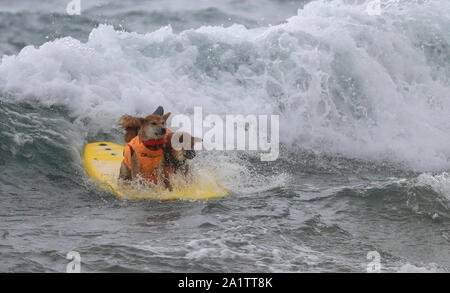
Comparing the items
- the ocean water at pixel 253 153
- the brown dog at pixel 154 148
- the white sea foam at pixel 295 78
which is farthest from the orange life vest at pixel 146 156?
the white sea foam at pixel 295 78

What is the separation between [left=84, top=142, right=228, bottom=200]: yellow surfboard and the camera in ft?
21.5

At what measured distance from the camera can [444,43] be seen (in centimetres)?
1116

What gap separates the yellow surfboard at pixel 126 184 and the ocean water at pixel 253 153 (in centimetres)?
15

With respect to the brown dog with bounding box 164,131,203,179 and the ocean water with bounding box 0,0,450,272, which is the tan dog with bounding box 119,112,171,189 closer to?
the brown dog with bounding box 164,131,203,179

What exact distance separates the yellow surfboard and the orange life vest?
139 millimetres

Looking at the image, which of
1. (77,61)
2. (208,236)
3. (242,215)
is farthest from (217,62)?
(208,236)

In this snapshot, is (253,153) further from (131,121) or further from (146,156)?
(131,121)

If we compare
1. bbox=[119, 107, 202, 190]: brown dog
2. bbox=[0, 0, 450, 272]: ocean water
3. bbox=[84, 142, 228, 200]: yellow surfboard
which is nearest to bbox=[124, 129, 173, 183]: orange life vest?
bbox=[119, 107, 202, 190]: brown dog

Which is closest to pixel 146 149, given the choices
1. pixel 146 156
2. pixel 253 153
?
pixel 146 156

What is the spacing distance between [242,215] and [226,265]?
1.36m

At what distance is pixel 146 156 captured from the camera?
6488mm

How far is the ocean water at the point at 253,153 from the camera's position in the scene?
16.7ft

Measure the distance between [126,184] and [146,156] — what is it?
0.41 meters
